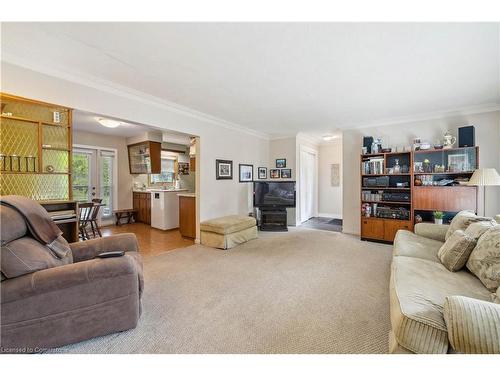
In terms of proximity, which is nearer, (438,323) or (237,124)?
(438,323)

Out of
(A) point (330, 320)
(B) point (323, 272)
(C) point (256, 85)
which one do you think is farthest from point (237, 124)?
(A) point (330, 320)

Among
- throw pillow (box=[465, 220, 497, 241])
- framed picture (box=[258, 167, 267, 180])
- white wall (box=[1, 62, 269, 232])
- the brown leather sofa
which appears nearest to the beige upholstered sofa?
throw pillow (box=[465, 220, 497, 241])

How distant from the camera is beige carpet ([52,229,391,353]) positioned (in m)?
1.61

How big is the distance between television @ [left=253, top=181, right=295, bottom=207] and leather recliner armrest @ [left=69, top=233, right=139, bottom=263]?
3.36 metres

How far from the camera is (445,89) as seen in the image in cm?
311

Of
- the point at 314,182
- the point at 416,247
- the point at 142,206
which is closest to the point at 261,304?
the point at 416,247

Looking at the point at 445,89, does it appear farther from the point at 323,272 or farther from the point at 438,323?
the point at 438,323

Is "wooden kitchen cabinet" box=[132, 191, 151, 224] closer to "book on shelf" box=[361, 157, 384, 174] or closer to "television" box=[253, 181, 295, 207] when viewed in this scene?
"television" box=[253, 181, 295, 207]

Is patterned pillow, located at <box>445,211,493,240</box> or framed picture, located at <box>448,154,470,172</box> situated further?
framed picture, located at <box>448,154,470,172</box>

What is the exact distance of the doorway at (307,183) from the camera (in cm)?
634

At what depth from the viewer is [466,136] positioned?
12.1ft

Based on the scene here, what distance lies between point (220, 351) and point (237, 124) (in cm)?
433

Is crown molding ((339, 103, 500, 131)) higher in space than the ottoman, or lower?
higher
